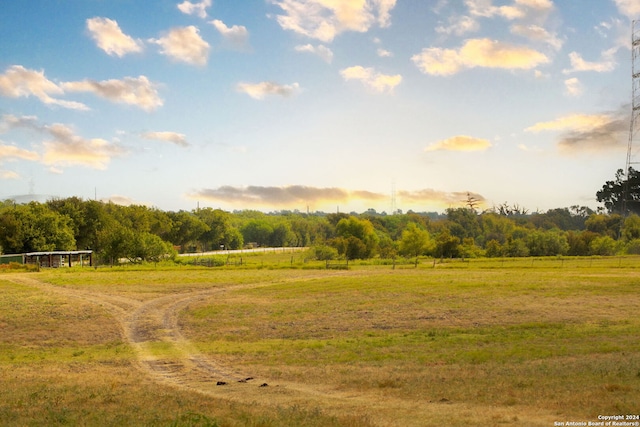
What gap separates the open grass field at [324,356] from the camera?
1495cm

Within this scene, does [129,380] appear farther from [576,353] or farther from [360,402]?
[576,353]

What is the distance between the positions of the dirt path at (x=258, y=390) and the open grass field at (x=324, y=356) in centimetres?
8

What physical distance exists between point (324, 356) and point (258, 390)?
7.25 m

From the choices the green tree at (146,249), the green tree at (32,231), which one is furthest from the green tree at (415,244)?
the green tree at (32,231)

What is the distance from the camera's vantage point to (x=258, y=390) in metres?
18.8

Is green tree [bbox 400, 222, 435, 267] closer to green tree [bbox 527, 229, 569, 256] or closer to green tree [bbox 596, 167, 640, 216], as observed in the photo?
green tree [bbox 527, 229, 569, 256]

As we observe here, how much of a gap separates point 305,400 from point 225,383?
466 centimetres

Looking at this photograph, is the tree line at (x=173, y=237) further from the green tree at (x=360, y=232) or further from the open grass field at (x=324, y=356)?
the open grass field at (x=324, y=356)

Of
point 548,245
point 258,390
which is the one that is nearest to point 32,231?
point 258,390

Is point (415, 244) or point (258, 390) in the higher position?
point (415, 244)

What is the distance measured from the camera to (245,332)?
33781mm

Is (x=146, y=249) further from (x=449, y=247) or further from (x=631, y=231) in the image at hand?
(x=631, y=231)

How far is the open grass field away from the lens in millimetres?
14953

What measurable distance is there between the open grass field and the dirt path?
0.08 meters
